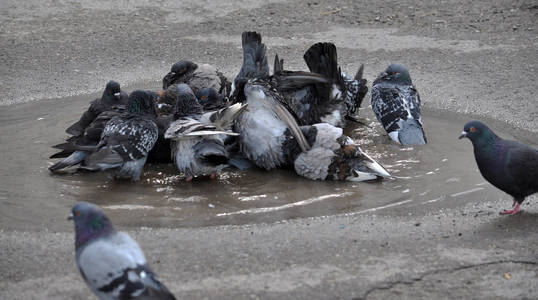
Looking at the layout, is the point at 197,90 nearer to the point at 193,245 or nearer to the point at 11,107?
the point at 11,107

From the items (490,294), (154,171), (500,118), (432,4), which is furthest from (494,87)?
(490,294)

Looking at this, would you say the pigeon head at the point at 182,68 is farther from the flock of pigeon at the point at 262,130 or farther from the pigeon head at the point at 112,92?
the pigeon head at the point at 112,92

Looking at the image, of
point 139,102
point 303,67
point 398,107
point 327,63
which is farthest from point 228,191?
point 303,67

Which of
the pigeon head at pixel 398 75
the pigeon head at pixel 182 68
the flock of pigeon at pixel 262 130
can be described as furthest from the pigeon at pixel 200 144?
the pigeon head at pixel 398 75

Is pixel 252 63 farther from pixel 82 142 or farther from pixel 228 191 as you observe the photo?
pixel 82 142

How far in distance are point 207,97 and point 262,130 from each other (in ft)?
2.96

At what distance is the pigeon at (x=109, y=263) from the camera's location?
308cm

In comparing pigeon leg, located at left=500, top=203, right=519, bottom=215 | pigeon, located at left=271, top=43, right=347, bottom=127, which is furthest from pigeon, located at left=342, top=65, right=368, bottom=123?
pigeon leg, located at left=500, top=203, right=519, bottom=215

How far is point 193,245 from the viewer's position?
4215 mm

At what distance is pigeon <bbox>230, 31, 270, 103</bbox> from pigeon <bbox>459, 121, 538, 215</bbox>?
88.9 inches

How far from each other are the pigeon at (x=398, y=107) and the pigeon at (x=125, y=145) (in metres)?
2.24

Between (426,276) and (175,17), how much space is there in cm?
730

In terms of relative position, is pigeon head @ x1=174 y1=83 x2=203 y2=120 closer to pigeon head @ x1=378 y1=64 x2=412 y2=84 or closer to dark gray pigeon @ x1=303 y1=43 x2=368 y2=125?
dark gray pigeon @ x1=303 y1=43 x2=368 y2=125

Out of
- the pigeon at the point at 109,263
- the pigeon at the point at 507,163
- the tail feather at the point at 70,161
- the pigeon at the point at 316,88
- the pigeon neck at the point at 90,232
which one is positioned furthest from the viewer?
the pigeon at the point at 316,88
